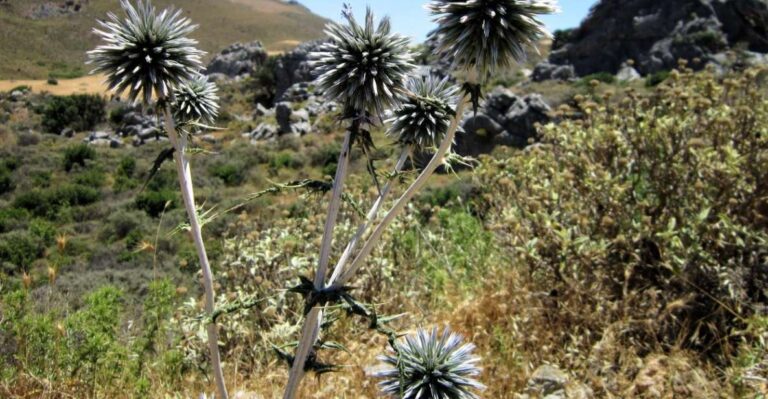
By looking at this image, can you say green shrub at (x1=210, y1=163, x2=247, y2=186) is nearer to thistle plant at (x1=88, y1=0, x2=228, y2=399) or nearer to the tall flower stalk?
thistle plant at (x1=88, y1=0, x2=228, y2=399)

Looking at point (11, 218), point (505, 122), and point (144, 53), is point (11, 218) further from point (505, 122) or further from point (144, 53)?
point (144, 53)

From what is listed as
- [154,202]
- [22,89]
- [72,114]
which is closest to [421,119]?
[154,202]

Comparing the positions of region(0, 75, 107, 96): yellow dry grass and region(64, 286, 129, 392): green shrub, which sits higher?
region(64, 286, 129, 392): green shrub

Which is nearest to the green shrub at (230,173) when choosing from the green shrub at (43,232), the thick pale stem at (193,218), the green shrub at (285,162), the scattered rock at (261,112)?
the green shrub at (285,162)

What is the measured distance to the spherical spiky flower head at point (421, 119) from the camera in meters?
2.19

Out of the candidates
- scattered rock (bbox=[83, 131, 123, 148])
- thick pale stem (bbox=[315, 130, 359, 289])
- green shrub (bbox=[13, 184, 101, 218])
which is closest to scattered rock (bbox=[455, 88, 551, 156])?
green shrub (bbox=[13, 184, 101, 218])

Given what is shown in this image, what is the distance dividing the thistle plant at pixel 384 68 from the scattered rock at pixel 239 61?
5118cm

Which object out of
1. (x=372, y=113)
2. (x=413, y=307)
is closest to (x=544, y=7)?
(x=372, y=113)

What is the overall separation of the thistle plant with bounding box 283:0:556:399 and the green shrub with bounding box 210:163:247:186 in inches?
754

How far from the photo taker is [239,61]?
51.8m

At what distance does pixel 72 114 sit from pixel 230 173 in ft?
55.8

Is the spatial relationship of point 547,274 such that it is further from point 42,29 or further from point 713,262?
point 42,29

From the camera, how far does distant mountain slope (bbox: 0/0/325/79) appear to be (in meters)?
54.7

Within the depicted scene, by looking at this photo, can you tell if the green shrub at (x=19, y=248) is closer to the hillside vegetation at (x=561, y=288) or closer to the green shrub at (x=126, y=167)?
the green shrub at (x=126, y=167)
